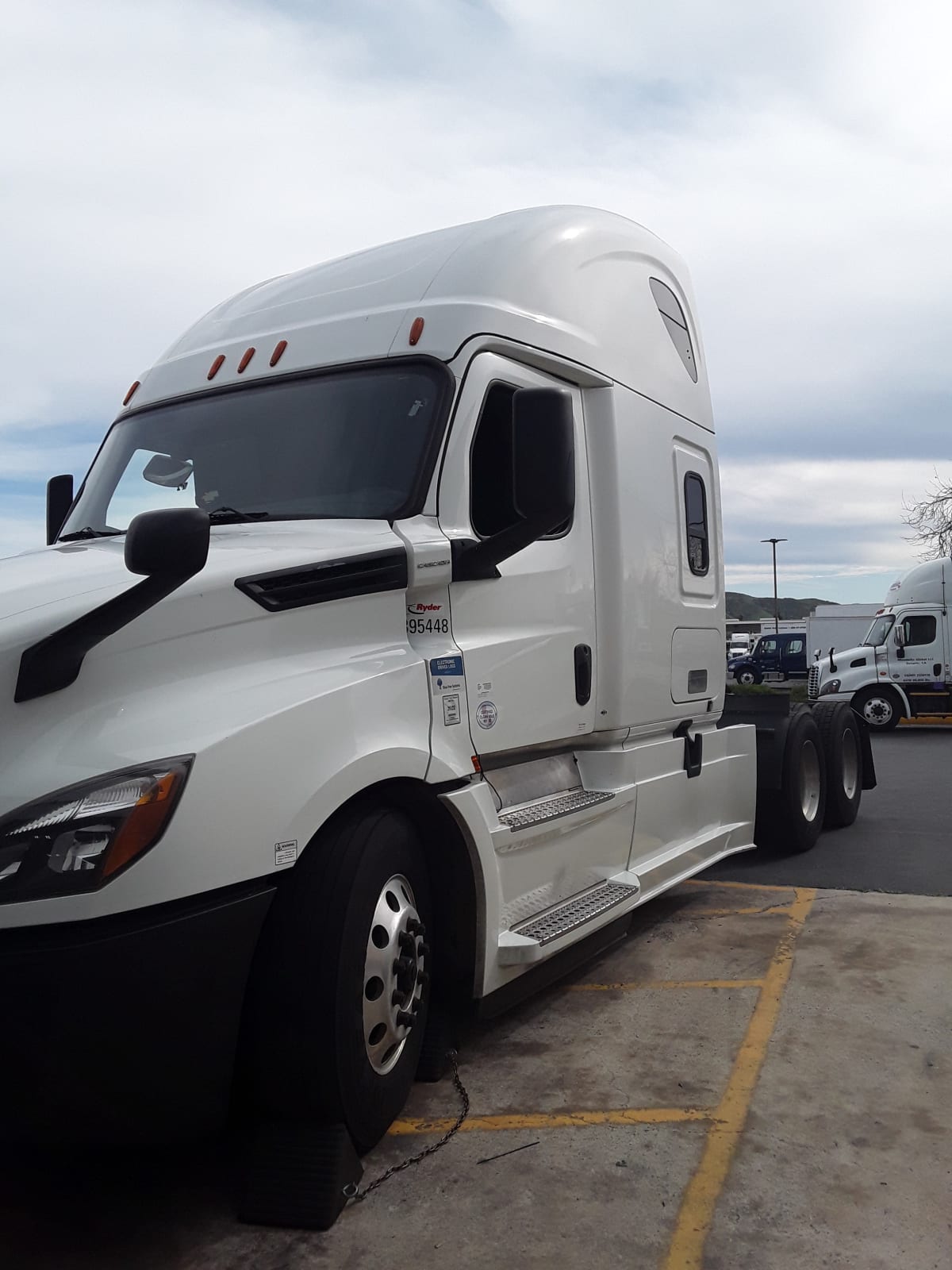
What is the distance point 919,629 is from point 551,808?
19380 mm

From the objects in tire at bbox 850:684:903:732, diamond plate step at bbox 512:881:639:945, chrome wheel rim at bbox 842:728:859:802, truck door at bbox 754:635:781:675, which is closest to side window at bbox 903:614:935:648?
tire at bbox 850:684:903:732

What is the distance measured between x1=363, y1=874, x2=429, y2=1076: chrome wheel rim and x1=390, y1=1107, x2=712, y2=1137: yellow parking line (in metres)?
0.33

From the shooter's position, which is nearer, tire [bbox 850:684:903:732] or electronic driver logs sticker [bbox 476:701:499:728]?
electronic driver logs sticker [bbox 476:701:499:728]

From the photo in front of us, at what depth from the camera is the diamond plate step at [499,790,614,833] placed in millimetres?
4371

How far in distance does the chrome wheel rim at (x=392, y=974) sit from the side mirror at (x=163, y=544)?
125 centimetres

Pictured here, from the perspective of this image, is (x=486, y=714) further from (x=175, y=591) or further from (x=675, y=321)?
(x=675, y=321)

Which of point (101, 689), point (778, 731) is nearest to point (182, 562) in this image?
point (101, 689)

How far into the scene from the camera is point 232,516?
13.9ft

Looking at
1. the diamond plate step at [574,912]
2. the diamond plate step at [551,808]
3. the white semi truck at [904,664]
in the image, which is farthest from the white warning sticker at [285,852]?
the white semi truck at [904,664]

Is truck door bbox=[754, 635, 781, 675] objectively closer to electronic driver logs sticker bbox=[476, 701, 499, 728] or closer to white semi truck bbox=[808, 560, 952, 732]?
white semi truck bbox=[808, 560, 952, 732]

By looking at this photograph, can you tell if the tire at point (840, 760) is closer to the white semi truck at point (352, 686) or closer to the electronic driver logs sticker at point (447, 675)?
the white semi truck at point (352, 686)

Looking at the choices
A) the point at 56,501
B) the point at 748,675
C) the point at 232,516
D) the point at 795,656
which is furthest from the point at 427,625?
the point at 795,656

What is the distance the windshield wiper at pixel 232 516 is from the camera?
13.7ft

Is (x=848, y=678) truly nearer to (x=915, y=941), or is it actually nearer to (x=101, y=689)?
(x=915, y=941)
